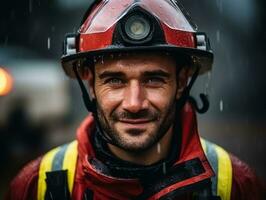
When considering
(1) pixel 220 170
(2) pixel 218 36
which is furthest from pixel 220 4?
(1) pixel 220 170

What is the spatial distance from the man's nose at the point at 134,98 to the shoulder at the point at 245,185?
25.9 inches

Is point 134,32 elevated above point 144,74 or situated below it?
above

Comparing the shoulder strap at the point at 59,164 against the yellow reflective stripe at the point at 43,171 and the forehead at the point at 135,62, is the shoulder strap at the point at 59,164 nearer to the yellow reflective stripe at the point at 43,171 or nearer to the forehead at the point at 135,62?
the yellow reflective stripe at the point at 43,171

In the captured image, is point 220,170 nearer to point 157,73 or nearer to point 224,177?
point 224,177

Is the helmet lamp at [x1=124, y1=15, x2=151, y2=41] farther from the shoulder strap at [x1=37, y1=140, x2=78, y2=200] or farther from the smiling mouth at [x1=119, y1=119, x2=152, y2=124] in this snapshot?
the shoulder strap at [x1=37, y1=140, x2=78, y2=200]

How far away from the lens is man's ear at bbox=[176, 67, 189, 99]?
13.2 feet

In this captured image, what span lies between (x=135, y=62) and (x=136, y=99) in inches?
8.3

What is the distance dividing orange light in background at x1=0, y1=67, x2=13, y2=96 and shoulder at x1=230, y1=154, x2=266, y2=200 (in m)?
5.23

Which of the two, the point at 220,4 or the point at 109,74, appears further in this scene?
the point at 220,4

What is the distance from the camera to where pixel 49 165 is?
3965 millimetres

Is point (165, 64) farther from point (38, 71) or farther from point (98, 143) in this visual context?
point (38, 71)

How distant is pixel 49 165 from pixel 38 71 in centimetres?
627

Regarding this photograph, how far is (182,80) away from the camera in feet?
13.4

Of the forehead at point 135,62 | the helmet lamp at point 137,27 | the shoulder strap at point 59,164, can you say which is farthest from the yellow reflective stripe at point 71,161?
the helmet lamp at point 137,27
